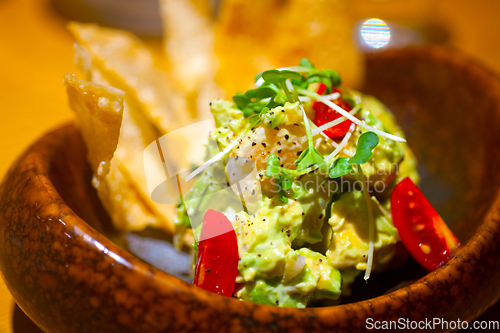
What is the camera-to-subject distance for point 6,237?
0.69 metres

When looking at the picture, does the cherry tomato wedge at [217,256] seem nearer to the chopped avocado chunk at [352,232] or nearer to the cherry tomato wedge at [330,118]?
the chopped avocado chunk at [352,232]

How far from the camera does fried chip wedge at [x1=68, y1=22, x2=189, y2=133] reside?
1296 millimetres

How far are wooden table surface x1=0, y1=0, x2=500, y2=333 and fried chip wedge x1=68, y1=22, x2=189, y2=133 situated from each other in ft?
1.85

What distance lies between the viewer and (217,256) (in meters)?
0.77

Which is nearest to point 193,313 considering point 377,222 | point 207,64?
point 377,222

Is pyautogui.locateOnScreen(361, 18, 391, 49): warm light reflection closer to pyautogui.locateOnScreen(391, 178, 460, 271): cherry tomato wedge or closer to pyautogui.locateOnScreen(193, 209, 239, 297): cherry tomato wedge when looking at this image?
pyautogui.locateOnScreen(391, 178, 460, 271): cherry tomato wedge

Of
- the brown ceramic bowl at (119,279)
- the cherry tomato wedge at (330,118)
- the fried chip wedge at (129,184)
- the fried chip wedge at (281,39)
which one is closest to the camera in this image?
the brown ceramic bowl at (119,279)

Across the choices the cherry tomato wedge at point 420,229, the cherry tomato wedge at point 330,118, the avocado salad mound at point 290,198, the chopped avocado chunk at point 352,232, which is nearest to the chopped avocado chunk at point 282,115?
the avocado salad mound at point 290,198

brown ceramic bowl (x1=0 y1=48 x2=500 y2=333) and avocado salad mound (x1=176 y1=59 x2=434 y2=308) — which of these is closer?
brown ceramic bowl (x1=0 y1=48 x2=500 y2=333)

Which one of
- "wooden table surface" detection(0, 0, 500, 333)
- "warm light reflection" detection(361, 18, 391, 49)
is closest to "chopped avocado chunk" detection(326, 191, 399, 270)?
"warm light reflection" detection(361, 18, 391, 49)

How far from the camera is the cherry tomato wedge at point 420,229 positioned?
0.85m

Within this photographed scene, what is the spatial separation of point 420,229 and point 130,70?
1091mm

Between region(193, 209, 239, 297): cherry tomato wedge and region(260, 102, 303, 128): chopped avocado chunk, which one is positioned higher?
region(260, 102, 303, 128): chopped avocado chunk

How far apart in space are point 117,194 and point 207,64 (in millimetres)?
777
